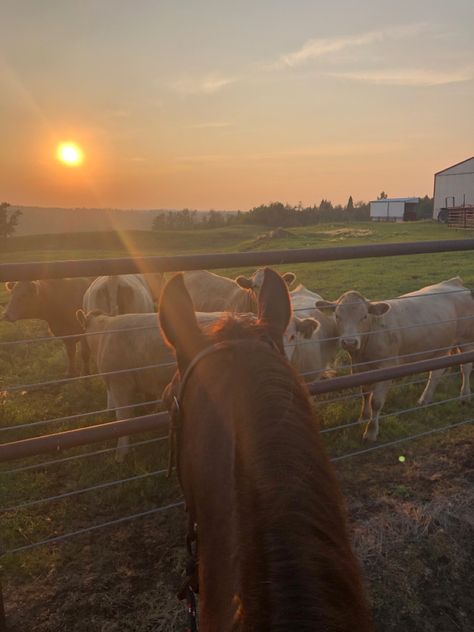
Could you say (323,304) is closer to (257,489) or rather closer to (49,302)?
(257,489)

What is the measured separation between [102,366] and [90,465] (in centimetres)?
104

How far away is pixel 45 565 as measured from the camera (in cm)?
338

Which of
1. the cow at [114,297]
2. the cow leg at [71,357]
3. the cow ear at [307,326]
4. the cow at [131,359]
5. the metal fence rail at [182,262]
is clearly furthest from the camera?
the cow leg at [71,357]

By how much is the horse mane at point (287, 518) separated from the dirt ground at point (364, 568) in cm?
244

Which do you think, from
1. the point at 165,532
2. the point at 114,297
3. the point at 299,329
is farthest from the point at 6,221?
the point at 165,532

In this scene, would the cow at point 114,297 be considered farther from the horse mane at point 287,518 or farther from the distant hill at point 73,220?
the distant hill at point 73,220

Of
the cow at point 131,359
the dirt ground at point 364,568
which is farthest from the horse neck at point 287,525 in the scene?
the cow at point 131,359

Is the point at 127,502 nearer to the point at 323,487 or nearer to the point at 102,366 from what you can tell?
the point at 102,366

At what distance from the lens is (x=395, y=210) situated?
66.2 m

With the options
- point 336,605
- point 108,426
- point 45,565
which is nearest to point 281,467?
point 336,605

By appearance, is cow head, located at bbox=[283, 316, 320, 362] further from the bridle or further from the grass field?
the bridle

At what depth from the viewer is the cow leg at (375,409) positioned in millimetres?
5445

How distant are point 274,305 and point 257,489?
0.68 m

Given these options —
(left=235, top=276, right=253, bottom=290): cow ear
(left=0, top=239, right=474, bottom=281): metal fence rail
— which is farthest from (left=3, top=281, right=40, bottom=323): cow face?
(left=0, top=239, right=474, bottom=281): metal fence rail
